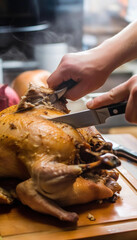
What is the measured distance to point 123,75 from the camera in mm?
2604

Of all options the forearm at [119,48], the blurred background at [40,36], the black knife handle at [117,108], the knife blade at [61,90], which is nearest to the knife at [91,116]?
the black knife handle at [117,108]

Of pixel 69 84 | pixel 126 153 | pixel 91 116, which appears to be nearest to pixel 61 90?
pixel 69 84

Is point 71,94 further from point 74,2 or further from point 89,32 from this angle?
point 89,32

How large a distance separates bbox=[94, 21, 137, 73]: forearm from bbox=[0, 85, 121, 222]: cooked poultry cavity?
37 cm

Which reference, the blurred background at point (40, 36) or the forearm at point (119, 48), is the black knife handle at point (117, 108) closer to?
the forearm at point (119, 48)

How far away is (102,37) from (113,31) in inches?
10.3

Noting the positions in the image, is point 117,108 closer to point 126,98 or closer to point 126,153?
point 126,98

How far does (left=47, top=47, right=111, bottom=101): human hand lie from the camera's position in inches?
56.4

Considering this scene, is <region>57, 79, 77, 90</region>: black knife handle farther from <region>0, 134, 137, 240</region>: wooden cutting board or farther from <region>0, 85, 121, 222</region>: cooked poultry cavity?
<region>0, 134, 137, 240</region>: wooden cutting board

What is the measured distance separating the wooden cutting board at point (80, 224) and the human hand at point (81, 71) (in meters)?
0.55

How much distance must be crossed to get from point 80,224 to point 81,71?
68 centimetres

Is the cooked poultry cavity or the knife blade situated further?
the knife blade

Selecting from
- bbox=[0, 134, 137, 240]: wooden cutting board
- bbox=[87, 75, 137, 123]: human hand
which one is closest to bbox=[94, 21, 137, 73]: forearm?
bbox=[87, 75, 137, 123]: human hand

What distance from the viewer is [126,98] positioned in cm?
120
